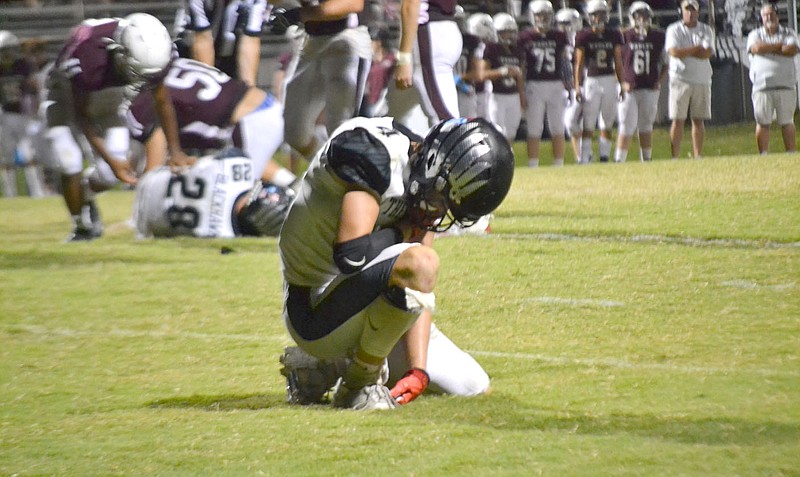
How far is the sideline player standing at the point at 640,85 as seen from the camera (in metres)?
13.4

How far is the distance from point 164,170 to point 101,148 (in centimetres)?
43

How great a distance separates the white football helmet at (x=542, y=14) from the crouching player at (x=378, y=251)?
1104 centimetres

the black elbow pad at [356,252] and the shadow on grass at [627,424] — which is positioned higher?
the black elbow pad at [356,252]

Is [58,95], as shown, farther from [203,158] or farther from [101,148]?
[203,158]

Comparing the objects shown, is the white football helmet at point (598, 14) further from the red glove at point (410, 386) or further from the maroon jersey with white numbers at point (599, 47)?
the red glove at point (410, 386)

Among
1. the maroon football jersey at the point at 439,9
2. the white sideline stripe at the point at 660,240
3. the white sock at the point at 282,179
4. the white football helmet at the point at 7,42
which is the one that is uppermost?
the maroon football jersey at the point at 439,9

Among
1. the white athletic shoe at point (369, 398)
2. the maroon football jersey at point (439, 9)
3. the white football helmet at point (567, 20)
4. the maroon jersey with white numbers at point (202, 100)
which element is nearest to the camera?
the white athletic shoe at point (369, 398)

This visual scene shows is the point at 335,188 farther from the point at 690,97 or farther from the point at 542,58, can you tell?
the point at 542,58

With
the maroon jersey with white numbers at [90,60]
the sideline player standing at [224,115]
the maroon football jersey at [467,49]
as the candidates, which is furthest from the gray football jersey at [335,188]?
the maroon football jersey at [467,49]

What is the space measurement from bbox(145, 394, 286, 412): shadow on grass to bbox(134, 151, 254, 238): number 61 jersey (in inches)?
168

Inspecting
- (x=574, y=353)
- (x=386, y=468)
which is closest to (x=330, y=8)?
(x=574, y=353)

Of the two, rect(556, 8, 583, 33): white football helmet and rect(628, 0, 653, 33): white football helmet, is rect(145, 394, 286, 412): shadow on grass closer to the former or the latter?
rect(628, 0, 653, 33): white football helmet

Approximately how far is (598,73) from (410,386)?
36.0 ft

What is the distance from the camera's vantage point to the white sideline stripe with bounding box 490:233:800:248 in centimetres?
631
